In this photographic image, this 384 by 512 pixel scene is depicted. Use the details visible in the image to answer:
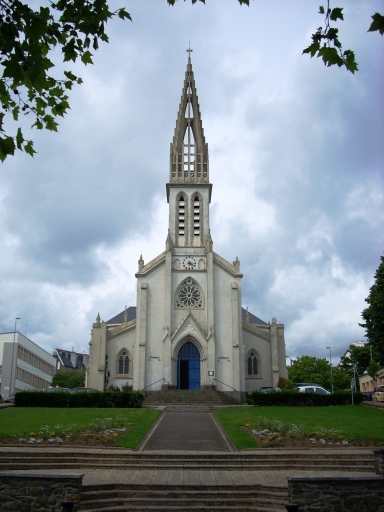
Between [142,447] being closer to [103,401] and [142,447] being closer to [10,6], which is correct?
[10,6]

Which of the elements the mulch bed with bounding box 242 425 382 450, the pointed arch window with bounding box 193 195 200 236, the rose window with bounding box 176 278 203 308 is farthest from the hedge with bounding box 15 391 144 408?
the pointed arch window with bounding box 193 195 200 236

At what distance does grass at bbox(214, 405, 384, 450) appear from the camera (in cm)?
1892

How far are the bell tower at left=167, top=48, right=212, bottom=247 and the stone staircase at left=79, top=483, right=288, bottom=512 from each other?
3571 centimetres

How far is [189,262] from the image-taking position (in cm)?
4703

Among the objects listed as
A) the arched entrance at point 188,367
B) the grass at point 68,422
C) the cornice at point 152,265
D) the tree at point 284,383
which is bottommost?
the grass at point 68,422

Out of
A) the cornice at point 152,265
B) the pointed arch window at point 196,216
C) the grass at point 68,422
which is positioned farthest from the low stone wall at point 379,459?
the pointed arch window at point 196,216

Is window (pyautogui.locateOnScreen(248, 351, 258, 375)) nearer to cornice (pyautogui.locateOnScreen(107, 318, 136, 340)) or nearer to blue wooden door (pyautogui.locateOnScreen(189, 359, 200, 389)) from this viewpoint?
blue wooden door (pyautogui.locateOnScreen(189, 359, 200, 389))

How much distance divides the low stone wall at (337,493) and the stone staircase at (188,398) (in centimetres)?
2777

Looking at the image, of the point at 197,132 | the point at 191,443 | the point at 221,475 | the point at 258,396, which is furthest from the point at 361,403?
the point at 197,132

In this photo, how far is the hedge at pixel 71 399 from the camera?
3291 cm

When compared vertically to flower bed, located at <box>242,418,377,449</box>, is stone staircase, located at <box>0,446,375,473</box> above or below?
below

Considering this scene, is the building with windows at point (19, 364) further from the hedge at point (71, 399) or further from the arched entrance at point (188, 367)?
the hedge at point (71, 399)

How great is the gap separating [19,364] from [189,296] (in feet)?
128

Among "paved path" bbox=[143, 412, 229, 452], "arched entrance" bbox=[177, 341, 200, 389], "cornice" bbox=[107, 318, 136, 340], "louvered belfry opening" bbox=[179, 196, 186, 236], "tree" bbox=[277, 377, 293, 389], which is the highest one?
"louvered belfry opening" bbox=[179, 196, 186, 236]
